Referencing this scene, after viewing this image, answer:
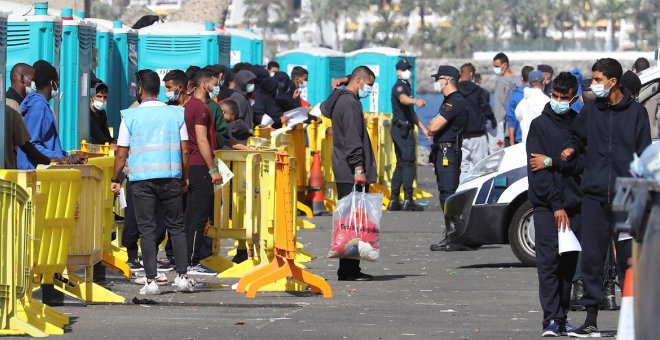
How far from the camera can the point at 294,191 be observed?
1416cm

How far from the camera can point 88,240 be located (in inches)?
484

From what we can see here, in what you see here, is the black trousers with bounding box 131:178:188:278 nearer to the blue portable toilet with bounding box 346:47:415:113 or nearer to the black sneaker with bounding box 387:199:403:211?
the black sneaker with bounding box 387:199:403:211

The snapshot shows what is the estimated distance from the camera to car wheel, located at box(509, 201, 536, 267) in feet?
52.2

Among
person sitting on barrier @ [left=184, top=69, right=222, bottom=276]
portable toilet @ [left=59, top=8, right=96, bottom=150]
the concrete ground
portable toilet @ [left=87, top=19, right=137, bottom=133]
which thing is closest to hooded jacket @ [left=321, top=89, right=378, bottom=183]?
the concrete ground

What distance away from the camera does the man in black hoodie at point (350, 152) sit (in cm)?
1483

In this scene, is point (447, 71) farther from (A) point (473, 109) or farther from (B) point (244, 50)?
(B) point (244, 50)

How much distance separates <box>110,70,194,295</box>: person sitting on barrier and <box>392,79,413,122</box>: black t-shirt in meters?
9.39

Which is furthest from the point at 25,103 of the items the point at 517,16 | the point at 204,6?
the point at 517,16

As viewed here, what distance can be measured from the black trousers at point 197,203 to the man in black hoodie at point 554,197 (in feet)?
12.9

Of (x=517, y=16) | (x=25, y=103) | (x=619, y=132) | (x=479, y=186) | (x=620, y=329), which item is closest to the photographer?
(x=620, y=329)

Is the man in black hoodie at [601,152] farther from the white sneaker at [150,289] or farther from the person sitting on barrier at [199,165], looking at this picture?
the person sitting on barrier at [199,165]

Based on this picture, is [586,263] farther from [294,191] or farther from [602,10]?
[602,10]

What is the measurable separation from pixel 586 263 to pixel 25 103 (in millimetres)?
4828

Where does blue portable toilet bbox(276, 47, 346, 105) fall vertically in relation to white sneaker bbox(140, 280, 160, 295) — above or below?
above
